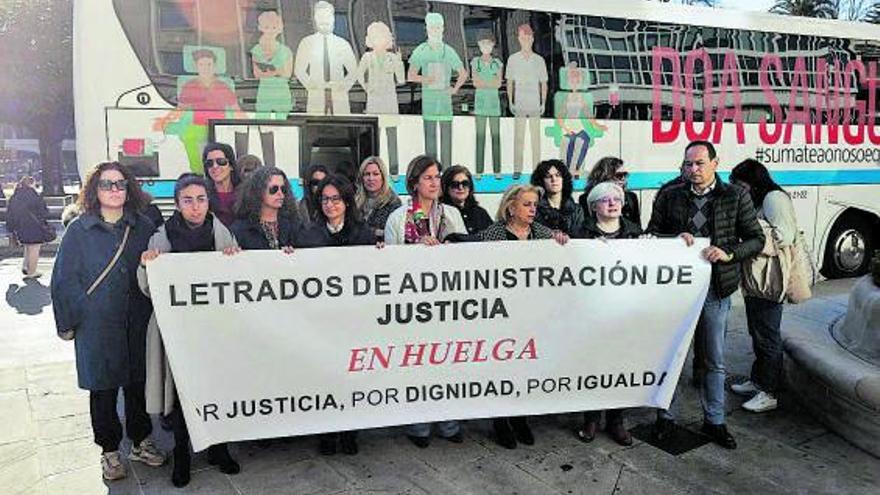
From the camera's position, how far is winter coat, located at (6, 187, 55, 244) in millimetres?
10906

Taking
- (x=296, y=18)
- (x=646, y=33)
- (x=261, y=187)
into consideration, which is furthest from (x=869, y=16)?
(x=261, y=187)

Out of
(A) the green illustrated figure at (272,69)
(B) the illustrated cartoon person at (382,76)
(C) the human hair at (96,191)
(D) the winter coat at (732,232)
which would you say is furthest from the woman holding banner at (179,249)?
(B) the illustrated cartoon person at (382,76)

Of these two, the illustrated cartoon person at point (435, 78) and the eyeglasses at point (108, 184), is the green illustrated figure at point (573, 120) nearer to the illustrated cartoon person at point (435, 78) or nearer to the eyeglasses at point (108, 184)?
the illustrated cartoon person at point (435, 78)

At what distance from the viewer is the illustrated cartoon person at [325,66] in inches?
264

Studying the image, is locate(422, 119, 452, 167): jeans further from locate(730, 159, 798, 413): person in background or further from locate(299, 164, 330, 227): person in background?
locate(730, 159, 798, 413): person in background

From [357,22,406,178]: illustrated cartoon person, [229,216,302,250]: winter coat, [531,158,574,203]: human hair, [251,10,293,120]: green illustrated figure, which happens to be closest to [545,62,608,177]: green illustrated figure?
[357,22,406,178]: illustrated cartoon person

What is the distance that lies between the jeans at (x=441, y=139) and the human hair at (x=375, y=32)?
0.93 metres

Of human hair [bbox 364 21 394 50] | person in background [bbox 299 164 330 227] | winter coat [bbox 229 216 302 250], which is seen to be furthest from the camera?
human hair [bbox 364 21 394 50]

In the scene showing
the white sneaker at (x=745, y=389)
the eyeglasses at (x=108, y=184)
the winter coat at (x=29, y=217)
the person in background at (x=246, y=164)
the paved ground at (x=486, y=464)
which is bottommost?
the paved ground at (x=486, y=464)

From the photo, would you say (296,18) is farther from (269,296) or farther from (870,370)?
(870,370)

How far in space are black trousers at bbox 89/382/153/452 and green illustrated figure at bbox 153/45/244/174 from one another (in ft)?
9.12

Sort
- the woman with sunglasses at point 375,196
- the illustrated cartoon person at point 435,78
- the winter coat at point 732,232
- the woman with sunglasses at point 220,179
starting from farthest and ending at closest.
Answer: the illustrated cartoon person at point 435,78 → the woman with sunglasses at point 375,196 → the woman with sunglasses at point 220,179 → the winter coat at point 732,232

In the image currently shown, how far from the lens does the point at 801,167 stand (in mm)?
9422

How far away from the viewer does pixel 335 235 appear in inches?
171
